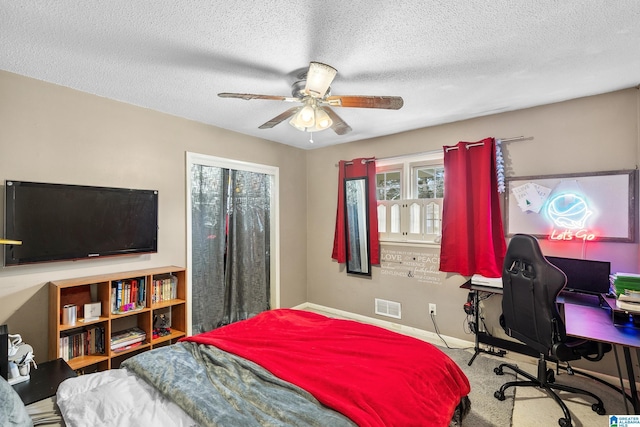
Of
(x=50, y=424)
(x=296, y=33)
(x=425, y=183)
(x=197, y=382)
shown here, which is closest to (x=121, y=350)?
(x=50, y=424)

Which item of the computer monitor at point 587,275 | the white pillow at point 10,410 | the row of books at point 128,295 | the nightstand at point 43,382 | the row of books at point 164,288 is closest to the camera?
the white pillow at point 10,410

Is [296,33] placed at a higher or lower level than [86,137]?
higher

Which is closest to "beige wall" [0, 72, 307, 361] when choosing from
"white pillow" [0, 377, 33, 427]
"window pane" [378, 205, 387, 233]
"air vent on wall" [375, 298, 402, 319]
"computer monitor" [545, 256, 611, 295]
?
"white pillow" [0, 377, 33, 427]

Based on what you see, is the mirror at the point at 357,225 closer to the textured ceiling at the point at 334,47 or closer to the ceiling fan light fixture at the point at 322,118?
the textured ceiling at the point at 334,47

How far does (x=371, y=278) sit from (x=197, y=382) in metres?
2.78

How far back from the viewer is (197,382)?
1.48m

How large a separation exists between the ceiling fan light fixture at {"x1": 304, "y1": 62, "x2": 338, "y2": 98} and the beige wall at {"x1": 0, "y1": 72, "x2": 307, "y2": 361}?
184cm

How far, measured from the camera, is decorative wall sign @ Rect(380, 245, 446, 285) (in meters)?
3.44

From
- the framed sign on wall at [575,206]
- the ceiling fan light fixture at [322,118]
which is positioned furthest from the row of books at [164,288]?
the framed sign on wall at [575,206]

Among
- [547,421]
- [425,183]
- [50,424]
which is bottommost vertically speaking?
[547,421]

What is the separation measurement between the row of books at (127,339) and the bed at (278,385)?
90 centimetres

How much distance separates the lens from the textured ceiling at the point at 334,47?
153 centimetres

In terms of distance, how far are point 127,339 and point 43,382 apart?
2.39ft

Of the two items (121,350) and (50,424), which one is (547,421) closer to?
(50,424)
